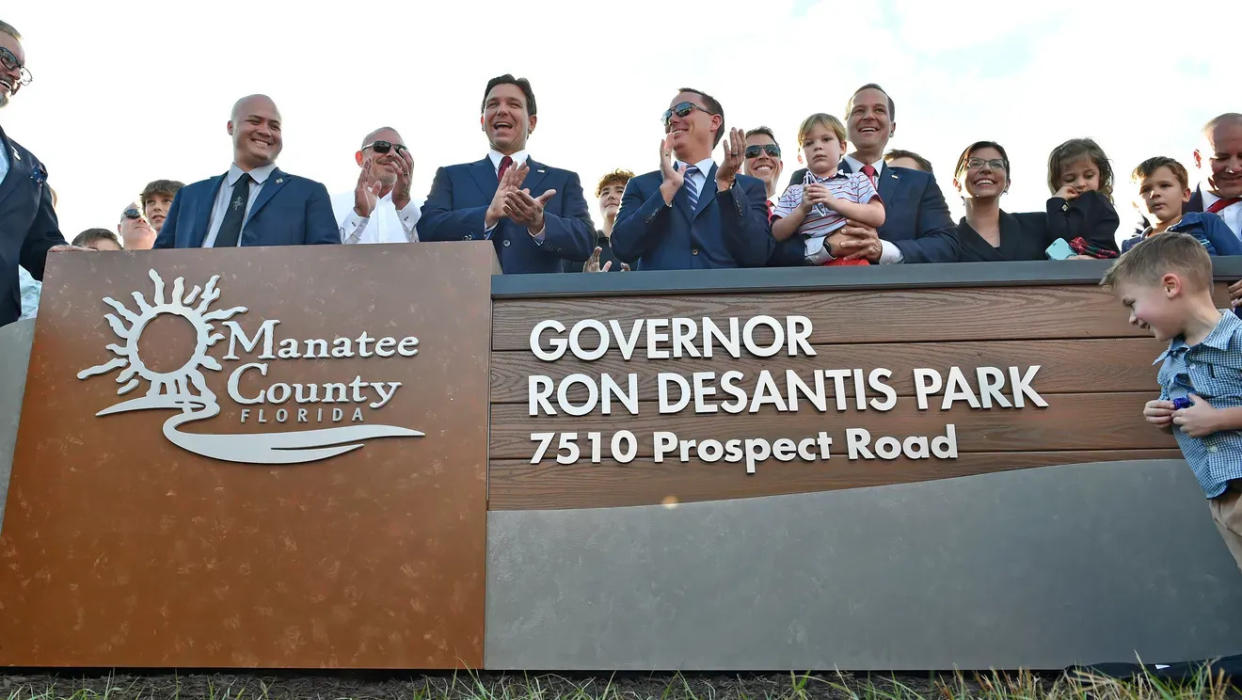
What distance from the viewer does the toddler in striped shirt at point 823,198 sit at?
11.1 ft

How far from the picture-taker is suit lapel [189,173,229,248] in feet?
11.4

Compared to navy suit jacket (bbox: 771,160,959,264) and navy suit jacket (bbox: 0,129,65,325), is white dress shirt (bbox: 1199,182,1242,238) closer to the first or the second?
navy suit jacket (bbox: 771,160,959,264)

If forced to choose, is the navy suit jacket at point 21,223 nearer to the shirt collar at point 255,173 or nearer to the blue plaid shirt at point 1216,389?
the shirt collar at point 255,173

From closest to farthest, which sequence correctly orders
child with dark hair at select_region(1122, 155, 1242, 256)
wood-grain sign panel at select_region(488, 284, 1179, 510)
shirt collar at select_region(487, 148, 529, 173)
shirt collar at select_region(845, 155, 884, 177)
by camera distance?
wood-grain sign panel at select_region(488, 284, 1179, 510), child with dark hair at select_region(1122, 155, 1242, 256), shirt collar at select_region(845, 155, 884, 177), shirt collar at select_region(487, 148, 529, 173)

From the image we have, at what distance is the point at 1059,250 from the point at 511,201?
208 centimetres

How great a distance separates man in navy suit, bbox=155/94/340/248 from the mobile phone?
272cm

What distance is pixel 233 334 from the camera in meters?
2.98

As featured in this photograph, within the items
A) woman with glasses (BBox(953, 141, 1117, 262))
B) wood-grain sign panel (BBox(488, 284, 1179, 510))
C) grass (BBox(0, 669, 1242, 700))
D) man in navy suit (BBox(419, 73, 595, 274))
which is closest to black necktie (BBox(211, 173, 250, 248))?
man in navy suit (BBox(419, 73, 595, 274))

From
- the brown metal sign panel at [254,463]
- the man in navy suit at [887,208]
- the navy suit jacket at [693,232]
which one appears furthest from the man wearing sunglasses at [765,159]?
the brown metal sign panel at [254,463]

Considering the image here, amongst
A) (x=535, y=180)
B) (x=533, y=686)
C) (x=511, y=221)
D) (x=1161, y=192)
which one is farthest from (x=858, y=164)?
(x=533, y=686)

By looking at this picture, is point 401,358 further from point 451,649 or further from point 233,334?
point 451,649

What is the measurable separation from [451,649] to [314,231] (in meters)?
1.68

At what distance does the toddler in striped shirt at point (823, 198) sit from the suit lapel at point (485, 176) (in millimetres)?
1174

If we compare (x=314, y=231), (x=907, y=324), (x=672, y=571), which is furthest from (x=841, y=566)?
(x=314, y=231)
